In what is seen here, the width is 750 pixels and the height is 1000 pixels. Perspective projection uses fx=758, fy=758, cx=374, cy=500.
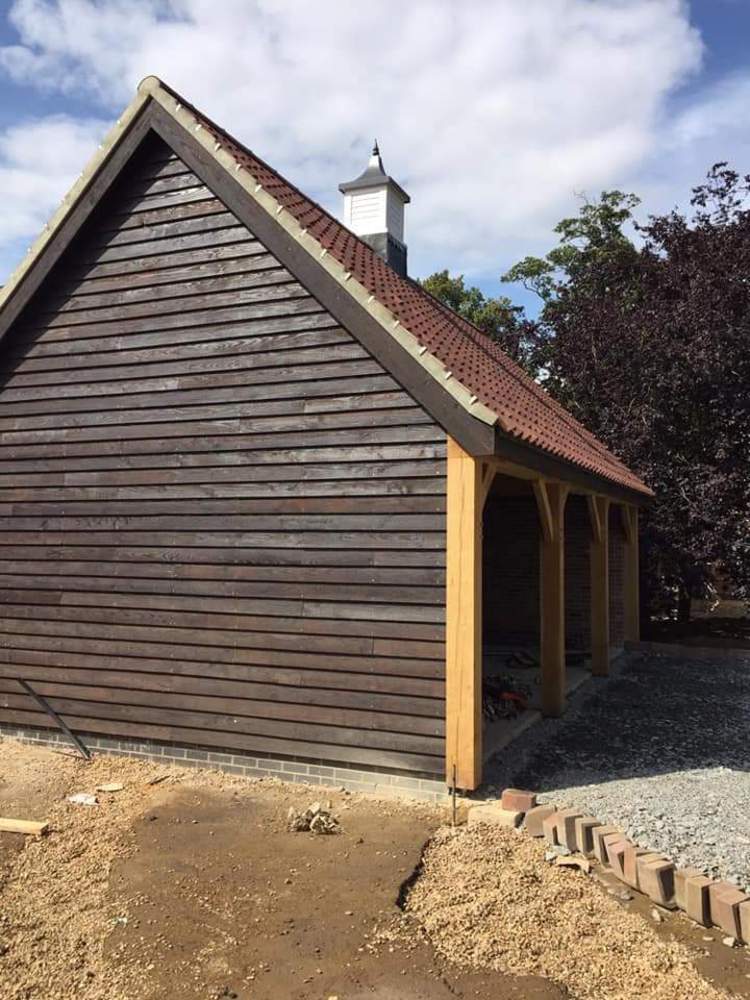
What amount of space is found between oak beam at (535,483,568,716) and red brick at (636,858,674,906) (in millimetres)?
3680

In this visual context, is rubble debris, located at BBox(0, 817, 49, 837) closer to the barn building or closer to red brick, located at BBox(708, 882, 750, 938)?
the barn building

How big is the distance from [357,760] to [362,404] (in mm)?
2934

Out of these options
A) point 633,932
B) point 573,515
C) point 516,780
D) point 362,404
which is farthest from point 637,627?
point 633,932

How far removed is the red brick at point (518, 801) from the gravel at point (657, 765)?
34 cm

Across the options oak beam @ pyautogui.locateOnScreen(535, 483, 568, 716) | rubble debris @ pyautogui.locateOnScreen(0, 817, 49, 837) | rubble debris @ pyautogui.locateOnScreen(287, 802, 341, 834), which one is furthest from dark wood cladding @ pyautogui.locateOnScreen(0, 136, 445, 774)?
oak beam @ pyautogui.locateOnScreen(535, 483, 568, 716)

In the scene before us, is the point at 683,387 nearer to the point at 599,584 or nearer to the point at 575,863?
the point at 599,584

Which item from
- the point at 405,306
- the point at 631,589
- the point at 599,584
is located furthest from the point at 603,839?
the point at 631,589

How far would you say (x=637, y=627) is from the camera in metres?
14.2

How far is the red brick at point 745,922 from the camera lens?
12.9 feet

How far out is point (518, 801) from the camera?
548cm

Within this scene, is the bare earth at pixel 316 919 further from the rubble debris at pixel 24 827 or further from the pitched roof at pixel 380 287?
the pitched roof at pixel 380 287

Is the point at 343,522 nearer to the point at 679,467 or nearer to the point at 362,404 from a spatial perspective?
the point at 362,404

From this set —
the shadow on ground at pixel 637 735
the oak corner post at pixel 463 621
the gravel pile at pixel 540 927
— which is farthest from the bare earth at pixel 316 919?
the shadow on ground at pixel 637 735

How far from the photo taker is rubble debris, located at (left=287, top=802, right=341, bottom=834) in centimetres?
542
